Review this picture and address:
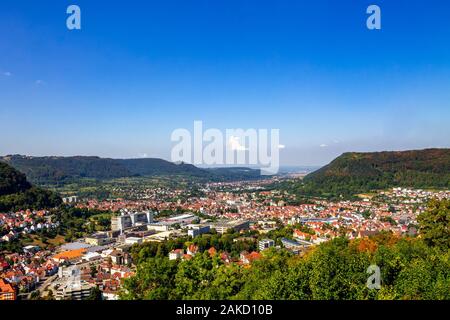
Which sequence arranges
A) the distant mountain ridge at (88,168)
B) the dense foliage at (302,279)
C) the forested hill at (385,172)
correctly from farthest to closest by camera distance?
the distant mountain ridge at (88,168) → the forested hill at (385,172) → the dense foliage at (302,279)

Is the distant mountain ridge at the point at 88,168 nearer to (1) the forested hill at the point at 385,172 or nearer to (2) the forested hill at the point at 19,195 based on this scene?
(2) the forested hill at the point at 19,195

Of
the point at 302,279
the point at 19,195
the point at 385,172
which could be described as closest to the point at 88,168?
the point at 19,195

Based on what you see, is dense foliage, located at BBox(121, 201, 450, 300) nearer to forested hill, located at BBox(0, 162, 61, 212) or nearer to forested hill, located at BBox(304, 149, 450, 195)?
forested hill, located at BBox(0, 162, 61, 212)

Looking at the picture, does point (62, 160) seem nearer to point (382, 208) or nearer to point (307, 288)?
point (382, 208)

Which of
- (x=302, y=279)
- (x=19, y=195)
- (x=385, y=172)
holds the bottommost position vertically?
(x=19, y=195)

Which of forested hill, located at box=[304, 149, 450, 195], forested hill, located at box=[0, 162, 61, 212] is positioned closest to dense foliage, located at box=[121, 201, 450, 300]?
forested hill, located at box=[0, 162, 61, 212]

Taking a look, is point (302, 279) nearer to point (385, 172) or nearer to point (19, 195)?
point (19, 195)

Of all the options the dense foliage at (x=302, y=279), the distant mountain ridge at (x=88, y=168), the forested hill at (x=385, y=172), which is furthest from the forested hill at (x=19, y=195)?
the forested hill at (x=385, y=172)
